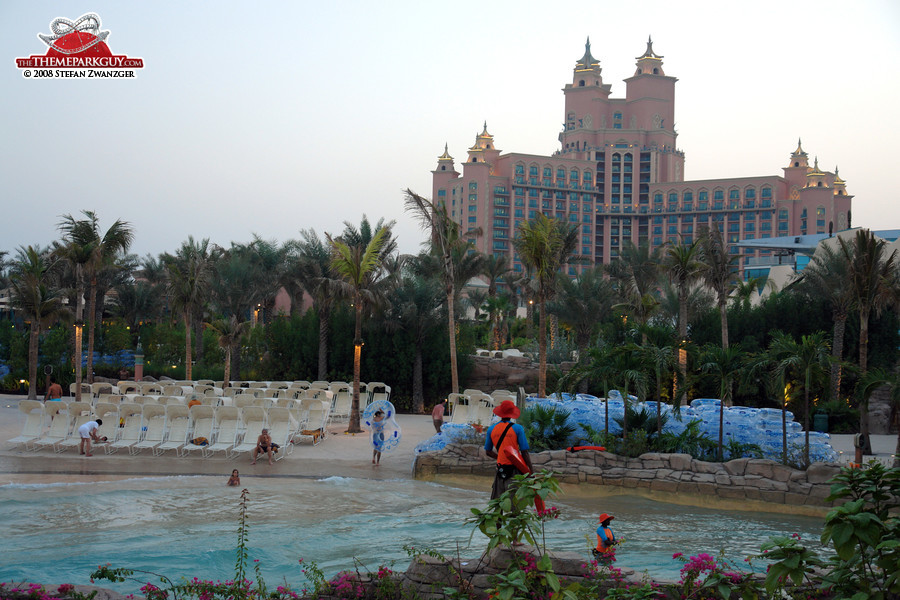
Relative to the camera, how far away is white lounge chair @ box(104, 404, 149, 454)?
14.3 metres

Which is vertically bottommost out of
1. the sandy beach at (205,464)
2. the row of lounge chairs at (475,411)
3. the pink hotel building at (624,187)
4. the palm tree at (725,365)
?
the sandy beach at (205,464)

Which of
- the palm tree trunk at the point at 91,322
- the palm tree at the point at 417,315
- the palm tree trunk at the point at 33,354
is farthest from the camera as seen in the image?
the palm tree at the point at 417,315

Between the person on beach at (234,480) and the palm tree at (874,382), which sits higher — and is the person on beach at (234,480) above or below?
below

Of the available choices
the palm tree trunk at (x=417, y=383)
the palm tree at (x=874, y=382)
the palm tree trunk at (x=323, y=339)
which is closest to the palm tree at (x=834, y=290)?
A: the palm tree at (x=874, y=382)

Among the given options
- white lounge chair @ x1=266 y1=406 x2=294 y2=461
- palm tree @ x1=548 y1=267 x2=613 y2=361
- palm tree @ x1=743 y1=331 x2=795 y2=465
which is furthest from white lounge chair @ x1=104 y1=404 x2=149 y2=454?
palm tree @ x1=548 y1=267 x2=613 y2=361

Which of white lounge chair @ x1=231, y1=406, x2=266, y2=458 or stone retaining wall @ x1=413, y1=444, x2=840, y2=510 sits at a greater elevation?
white lounge chair @ x1=231, y1=406, x2=266, y2=458

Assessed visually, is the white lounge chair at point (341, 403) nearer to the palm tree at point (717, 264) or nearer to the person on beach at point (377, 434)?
the person on beach at point (377, 434)

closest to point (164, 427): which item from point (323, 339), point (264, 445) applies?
point (264, 445)

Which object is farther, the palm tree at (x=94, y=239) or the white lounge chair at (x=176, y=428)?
the palm tree at (x=94, y=239)

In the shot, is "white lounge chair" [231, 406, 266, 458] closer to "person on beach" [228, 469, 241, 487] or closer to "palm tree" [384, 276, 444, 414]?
"person on beach" [228, 469, 241, 487]

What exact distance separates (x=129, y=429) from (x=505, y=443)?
10.2 m

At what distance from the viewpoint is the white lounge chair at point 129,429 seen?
14.3m

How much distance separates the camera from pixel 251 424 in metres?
14.5

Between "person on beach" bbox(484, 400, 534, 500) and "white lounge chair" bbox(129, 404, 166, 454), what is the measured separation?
931 centimetres
